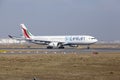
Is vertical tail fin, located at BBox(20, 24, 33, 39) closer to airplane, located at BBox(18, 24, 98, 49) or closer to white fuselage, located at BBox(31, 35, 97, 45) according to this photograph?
airplane, located at BBox(18, 24, 98, 49)

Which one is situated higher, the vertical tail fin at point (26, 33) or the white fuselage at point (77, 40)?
the vertical tail fin at point (26, 33)

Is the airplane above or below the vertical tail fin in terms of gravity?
below

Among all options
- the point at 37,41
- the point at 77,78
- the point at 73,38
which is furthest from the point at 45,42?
the point at 77,78

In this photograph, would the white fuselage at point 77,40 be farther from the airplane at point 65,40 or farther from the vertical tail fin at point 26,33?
the vertical tail fin at point 26,33


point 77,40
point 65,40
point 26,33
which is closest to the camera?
point 77,40

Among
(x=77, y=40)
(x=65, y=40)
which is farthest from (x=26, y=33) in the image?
(x=77, y=40)

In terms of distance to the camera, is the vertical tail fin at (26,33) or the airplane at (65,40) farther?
the vertical tail fin at (26,33)

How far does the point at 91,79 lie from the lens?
83.4ft

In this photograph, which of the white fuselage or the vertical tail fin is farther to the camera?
the vertical tail fin

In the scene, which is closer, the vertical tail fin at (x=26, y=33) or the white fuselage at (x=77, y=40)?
the white fuselage at (x=77, y=40)

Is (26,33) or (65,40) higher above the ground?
(26,33)

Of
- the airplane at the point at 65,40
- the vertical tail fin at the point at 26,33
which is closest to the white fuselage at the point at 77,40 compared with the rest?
the airplane at the point at 65,40

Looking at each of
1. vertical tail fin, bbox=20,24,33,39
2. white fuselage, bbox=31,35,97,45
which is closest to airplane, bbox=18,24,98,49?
white fuselage, bbox=31,35,97,45

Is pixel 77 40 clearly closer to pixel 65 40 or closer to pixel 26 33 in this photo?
pixel 65 40
